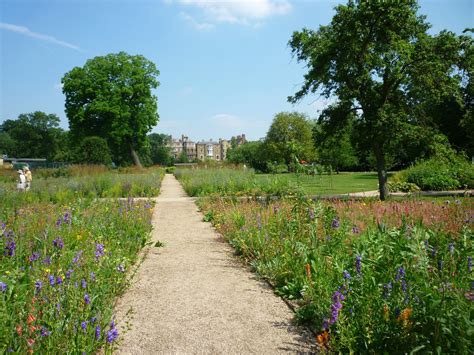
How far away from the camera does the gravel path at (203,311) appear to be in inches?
126

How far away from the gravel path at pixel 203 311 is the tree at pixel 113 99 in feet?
118

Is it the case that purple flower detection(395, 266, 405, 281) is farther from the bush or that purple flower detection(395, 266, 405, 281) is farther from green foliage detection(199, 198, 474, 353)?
the bush

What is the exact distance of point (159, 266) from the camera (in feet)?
18.9

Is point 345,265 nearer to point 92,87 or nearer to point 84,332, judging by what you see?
point 84,332

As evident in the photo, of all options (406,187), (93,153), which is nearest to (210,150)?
(93,153)

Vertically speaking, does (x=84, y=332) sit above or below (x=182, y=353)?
above

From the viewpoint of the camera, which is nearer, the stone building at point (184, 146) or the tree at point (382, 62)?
the tree at point (382, 62)

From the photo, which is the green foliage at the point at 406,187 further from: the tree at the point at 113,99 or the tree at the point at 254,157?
the tree at the point at 113,99

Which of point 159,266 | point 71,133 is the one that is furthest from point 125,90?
point 159,266

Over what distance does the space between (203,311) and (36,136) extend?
318 feet

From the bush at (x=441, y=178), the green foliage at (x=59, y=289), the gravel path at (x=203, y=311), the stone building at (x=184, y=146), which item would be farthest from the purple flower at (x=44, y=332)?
the stone building at (x=184, y=146)

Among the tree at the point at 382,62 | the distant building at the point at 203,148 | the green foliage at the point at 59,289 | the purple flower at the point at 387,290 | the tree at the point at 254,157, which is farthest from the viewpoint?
the distant building at the point at 203,148

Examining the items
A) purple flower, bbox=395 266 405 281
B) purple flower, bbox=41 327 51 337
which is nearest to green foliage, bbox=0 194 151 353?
purple flower, bbox=41 327 51 337

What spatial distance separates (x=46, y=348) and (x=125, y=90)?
40.2 metres
